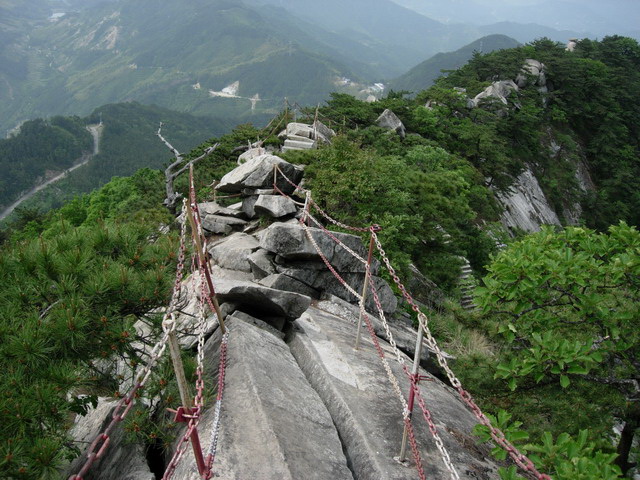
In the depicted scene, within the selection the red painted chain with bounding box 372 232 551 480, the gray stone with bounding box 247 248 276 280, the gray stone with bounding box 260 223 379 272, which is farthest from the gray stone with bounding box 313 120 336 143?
the red painted chain with bounding box 372 232 551 480

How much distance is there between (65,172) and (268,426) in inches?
7024

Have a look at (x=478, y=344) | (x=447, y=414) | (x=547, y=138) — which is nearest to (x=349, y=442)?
(x=447, y=414)

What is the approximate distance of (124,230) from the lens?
554 centimetres

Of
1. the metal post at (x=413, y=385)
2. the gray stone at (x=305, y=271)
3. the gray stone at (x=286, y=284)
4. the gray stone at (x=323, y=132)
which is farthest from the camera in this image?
the gray stone at (x=323, y=132)

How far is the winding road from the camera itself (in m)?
135

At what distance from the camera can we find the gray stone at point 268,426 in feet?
12.4

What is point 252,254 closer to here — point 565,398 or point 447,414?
point 447,414

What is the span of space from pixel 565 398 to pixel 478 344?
20.2 feet

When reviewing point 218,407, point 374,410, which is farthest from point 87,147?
point 218,407

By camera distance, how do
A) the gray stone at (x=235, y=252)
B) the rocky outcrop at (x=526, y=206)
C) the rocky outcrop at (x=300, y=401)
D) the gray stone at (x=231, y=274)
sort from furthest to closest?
the rocky outcrop at (x=526, y=206) < the gray stone at (x=235, y=252) < the gray stone at (x=231, y=274) < the rocky outcrop at (x=300, y=401)

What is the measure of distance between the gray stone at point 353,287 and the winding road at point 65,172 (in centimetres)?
14528

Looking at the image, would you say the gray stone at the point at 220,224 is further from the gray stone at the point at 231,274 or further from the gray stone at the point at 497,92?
the gray stone at the point at 497,92

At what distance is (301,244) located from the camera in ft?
28.8

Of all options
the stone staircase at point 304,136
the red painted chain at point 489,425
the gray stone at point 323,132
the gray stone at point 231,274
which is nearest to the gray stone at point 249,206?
the gray stone at point 231,274
